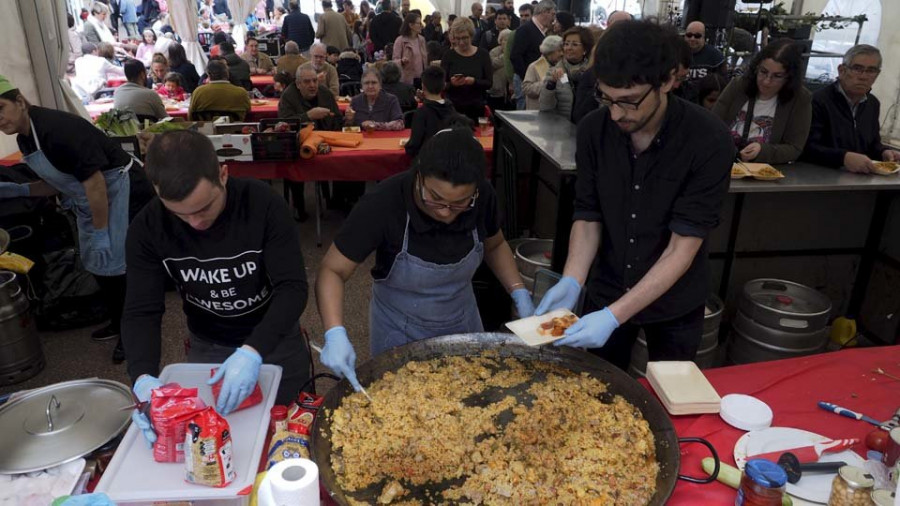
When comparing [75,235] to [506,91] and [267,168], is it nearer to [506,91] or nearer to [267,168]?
[267,168]

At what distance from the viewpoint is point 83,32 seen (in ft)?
34.8

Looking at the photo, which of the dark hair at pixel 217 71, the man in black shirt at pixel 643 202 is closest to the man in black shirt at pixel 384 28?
the dark hair at pixel 217 71

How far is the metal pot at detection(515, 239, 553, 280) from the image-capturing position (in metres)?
3.43

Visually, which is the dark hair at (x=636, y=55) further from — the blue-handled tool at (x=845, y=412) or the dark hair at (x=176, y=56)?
the dark hair at (x=176, y=56)

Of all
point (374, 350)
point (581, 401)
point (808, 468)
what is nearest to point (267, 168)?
point (374, 350)

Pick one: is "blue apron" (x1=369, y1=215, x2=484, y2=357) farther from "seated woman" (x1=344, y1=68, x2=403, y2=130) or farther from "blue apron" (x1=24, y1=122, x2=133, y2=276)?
"seated woman" (x1=344, y1=68, x2=403, y2=130)

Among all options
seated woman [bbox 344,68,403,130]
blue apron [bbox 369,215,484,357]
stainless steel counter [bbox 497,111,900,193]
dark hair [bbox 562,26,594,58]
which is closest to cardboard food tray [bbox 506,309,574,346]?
blue apron [bbox 369,215,484,357]

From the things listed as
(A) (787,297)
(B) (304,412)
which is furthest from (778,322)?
(B) (304,412)

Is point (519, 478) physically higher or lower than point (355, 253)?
lower

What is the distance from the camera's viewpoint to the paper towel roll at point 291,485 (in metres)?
1.13

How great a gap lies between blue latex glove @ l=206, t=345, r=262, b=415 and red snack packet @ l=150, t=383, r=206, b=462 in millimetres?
156

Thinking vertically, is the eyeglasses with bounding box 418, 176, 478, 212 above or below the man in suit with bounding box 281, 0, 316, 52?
below

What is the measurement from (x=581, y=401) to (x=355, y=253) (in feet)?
2.78

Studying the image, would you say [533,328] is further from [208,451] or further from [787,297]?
[787,297]
